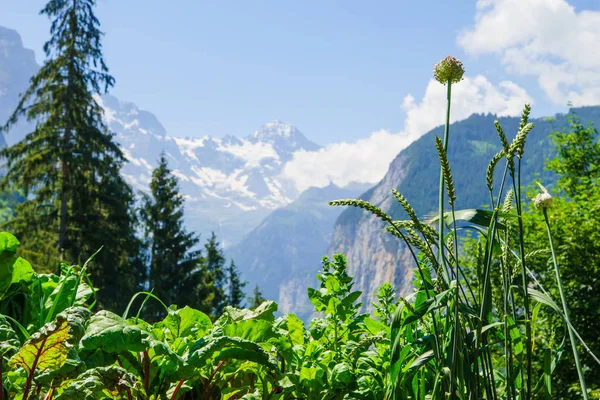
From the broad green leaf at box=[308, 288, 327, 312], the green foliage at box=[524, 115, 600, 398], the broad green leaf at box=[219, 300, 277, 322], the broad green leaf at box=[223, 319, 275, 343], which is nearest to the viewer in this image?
the broad green leaf at box=[223, 319, 275, 343]

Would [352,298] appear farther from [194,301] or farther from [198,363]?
[194,301]

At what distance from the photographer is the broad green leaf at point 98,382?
2.73 feet

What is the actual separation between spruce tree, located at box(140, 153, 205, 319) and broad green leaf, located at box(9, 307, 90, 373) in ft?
87.9

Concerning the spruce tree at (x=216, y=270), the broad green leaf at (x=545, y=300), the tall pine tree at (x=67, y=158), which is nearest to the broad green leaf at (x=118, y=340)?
the broad green leaf at (x=545, y=300)

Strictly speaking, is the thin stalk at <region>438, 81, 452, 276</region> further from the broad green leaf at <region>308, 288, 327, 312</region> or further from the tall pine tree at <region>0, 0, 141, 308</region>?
the tall pine tree at <region>0, 0, 141, 308</region>

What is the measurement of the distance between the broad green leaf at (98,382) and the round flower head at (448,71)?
0.72m

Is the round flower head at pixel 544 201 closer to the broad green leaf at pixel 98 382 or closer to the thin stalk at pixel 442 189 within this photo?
the thin stalk at pixel 442 189

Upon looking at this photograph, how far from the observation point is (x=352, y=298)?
4.64 feet

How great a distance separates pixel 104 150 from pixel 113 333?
64.4ft

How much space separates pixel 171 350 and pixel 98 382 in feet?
0.39

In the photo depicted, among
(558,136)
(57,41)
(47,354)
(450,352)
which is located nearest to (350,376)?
(450,352)

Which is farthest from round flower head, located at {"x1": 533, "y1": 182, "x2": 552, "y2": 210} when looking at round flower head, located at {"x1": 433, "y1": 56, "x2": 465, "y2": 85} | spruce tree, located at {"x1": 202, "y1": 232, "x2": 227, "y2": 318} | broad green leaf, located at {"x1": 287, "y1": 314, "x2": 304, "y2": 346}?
spruce tree, located at {"x1": 202, "y1": 232, "x2": 227, "y2": 318}

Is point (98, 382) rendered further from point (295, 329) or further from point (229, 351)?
point (295, 329)

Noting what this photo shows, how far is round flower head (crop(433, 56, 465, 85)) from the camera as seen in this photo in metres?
0.94
